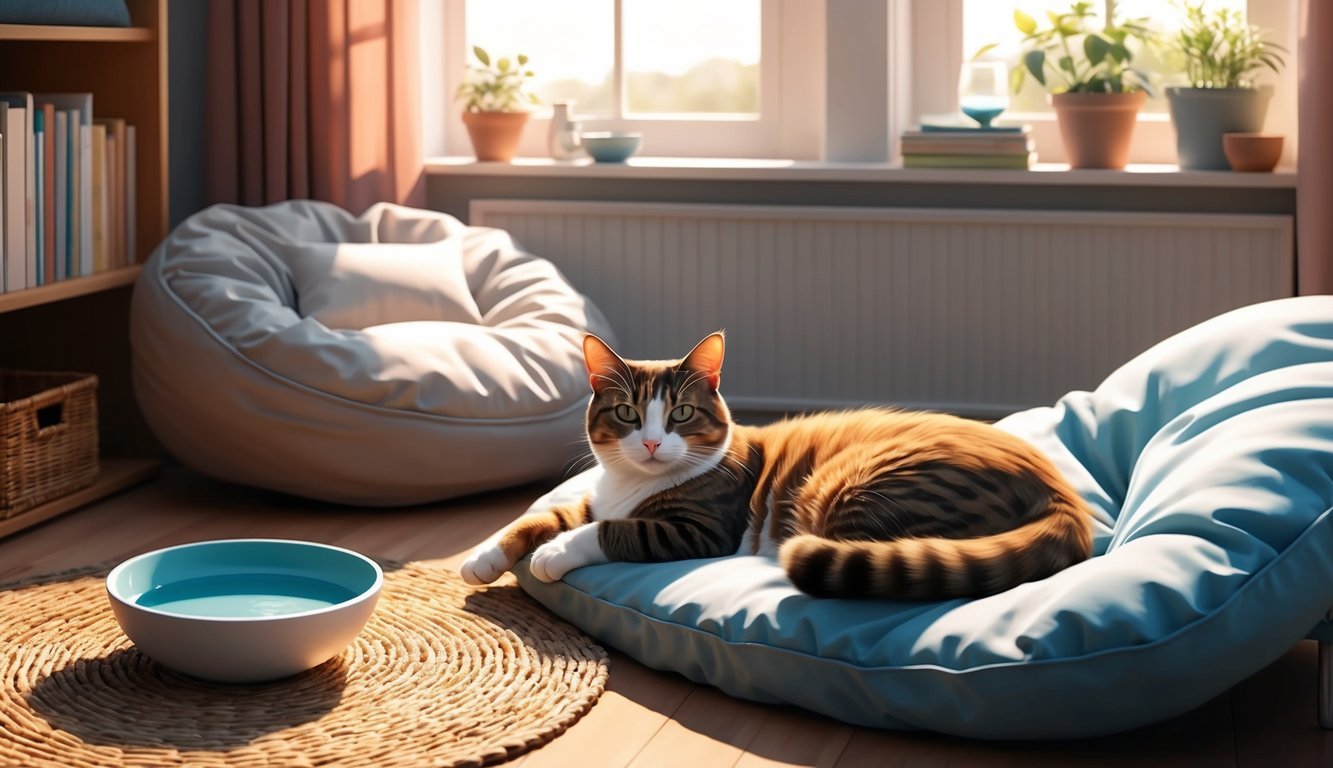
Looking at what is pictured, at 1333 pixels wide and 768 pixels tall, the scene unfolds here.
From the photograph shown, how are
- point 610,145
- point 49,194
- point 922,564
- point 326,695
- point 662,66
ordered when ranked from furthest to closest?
point 662,66, point 610,145, point 49,194, point 326,695, point 922,564

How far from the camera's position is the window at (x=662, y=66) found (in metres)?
4.06

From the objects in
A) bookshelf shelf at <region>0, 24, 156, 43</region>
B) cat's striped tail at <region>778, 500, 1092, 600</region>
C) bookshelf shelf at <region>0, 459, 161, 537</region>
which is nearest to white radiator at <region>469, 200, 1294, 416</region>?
bookshelf shelf at <region>0, 24, 156, 43</region>

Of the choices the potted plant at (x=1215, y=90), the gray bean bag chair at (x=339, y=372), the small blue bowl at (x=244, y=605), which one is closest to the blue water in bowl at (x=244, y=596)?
the small blue bowl at (x=244, y=605)

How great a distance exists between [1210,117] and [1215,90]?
0.07 metres

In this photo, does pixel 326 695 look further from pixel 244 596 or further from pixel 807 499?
pixel 807 499

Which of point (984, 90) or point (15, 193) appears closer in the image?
point (15, 193)

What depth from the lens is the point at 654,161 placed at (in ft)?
13.0

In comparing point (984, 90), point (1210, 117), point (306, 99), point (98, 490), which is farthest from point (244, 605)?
point (1210, 117)

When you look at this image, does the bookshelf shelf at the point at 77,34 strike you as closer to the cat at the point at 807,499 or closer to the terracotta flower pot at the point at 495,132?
the terracotta flower pot at the point at 495,132

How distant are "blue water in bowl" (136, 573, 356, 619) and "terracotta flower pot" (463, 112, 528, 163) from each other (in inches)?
80.7

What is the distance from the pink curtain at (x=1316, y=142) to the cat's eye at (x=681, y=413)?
5.47 ft

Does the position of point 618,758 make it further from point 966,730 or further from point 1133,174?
point 1133,174

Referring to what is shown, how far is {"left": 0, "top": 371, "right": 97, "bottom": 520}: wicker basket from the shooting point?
2.90 m

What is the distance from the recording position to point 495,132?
158 inches
